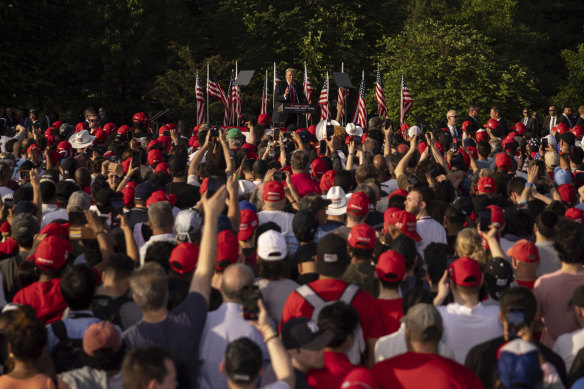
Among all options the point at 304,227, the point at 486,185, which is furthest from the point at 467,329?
the point at 486,185

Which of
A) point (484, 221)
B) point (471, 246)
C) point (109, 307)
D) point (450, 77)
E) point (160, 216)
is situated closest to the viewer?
point (109, 307)

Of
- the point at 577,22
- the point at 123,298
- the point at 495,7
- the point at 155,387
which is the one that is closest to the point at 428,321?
the point at 155,387

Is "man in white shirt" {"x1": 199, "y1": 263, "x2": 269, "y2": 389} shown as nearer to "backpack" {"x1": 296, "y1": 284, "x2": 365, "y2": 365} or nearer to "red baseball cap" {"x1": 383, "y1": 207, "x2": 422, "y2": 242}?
"backpack" {"x1": 296, "y1": 284, "x2": 365, "y2": 365}

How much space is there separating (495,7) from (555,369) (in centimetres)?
4101

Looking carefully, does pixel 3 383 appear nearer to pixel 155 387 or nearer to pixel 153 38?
pixel 155 387

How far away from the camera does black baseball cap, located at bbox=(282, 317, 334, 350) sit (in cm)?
466

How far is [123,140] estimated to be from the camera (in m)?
15.4

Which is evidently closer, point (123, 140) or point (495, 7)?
point (123, 140)

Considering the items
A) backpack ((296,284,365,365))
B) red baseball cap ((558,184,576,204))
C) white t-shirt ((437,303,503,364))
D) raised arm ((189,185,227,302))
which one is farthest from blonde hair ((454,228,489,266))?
red baseball cap ((558,184,576,204))

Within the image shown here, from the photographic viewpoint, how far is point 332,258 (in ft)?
19.9

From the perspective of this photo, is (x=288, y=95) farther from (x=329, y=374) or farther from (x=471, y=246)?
(x=329, y=374)

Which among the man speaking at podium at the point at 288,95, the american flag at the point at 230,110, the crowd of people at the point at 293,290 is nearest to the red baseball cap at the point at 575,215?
the crowd of people at the point at 293,290

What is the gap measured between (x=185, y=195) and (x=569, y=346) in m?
5.82

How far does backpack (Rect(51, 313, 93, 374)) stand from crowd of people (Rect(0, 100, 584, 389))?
0.04ft
